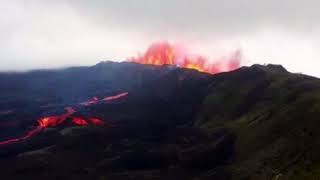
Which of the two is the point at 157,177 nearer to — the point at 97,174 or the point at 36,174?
the point at 97,174

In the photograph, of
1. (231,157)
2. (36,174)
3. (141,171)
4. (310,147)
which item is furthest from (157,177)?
(310,147)

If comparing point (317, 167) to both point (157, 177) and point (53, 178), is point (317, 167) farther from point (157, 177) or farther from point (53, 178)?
point (53, 178)

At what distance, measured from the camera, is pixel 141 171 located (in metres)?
197

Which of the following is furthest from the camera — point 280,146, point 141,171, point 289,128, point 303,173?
point 141,171

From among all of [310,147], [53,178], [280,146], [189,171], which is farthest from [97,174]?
[310,147]

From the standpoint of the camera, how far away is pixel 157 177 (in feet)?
611

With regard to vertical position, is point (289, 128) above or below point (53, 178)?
above

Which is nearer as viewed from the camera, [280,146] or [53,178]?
[280,146]

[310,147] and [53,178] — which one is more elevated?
[310,147]

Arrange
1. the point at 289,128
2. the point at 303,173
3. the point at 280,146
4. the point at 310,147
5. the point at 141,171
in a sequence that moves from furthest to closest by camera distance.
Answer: the point at 141,171, the point at 289,128, the point at 280,146, the point at 310,147, the point at 303,173

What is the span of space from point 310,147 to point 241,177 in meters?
19.3

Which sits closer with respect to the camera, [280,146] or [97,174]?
[280,146]

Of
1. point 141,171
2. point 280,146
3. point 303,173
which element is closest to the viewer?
point 303,173

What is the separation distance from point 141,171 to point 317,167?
233ft
